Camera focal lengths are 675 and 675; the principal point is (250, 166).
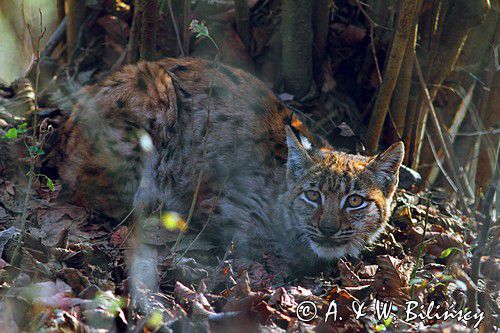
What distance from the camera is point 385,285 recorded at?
16.0 feet

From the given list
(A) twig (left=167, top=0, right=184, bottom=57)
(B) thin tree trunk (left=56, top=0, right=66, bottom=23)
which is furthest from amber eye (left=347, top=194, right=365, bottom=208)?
(B) thin tree trunk (left=56, top=0, right=66, bottom=23)

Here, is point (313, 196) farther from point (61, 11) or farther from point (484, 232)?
point (61, 11)

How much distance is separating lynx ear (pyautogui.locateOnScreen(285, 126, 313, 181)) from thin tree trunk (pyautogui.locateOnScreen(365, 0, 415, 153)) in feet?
3.59

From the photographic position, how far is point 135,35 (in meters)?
7.07

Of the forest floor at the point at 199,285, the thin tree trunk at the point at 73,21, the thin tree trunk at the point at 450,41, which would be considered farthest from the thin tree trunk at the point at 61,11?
the thin tree trunk at the point at 450,41

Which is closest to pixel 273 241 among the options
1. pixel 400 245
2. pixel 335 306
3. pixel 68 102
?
pixel 400 245

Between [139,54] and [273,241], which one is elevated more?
[139,54]

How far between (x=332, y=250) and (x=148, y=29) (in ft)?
9.50

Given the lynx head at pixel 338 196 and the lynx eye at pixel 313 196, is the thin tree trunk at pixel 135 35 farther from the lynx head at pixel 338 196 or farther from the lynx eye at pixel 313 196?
the lynx eye at pixel 313 196

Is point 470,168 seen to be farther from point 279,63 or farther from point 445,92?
point 279,63

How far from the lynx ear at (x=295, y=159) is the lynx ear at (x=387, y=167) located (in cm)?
54

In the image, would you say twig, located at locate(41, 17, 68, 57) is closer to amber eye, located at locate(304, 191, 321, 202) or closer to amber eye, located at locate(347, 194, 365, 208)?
amber eye, located at locate(304, 191, 321, 202)

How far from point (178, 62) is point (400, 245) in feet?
9.09

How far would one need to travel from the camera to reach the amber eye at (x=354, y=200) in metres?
5.54
